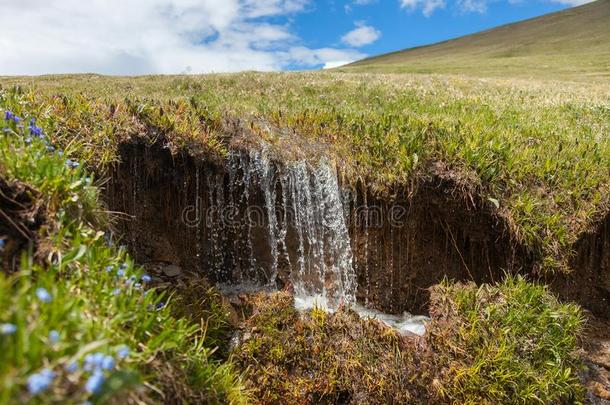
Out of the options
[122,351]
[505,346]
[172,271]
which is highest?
[122,351]

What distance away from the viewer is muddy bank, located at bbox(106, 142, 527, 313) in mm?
7586

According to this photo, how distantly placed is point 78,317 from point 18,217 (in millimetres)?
1540

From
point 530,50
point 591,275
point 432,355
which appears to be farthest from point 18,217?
point 530,50

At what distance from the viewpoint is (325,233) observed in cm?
802

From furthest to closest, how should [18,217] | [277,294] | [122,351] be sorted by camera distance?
[277,294], [18,217], [122,351]

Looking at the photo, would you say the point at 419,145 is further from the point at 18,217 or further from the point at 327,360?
the point at 18,217

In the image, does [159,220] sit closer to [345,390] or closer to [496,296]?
[345,390]

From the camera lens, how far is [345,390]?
558cm

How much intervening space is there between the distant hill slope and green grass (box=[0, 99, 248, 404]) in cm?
4325

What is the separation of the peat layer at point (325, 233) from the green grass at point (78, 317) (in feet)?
10.4

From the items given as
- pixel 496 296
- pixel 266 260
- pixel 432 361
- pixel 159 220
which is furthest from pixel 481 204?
pixel 159 220

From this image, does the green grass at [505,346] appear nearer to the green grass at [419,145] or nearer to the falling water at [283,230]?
the green grass at [419,145]

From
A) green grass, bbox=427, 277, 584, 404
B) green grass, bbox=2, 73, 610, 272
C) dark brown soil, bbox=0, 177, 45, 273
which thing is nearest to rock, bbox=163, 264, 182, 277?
green grass, bbox=2, 73, 610, 272

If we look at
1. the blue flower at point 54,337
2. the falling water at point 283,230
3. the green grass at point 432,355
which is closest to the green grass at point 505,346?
the green grass at point 432,355
